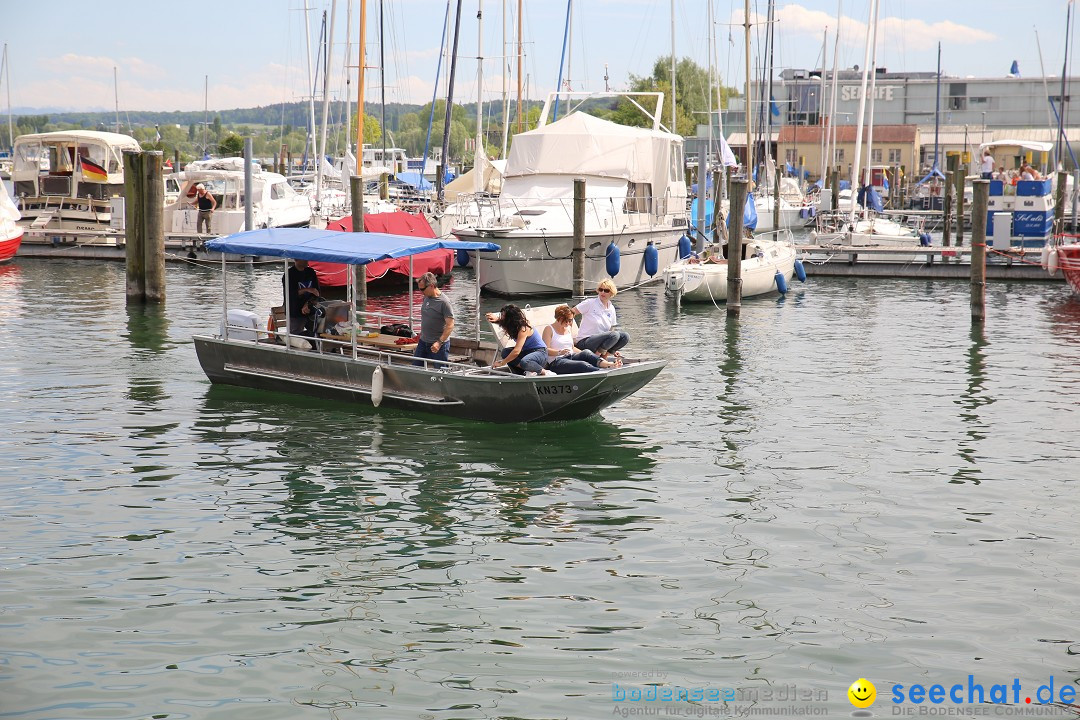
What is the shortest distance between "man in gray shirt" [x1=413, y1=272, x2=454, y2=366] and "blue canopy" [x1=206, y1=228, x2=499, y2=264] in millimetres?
617

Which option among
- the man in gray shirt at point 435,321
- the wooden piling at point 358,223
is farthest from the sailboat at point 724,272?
the man in gray shirt at point 435,321

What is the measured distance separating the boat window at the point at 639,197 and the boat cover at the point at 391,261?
564 centimetres

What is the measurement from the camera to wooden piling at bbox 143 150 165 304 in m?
25.2

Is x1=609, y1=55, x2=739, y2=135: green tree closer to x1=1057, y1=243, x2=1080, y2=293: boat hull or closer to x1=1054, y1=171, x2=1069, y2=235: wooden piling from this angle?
x1=1054, y1=171, x2=1069, y2=235: wooden piling

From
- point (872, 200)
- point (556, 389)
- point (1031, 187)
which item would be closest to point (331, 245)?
point (556, 389)

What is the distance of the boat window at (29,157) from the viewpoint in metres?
38.8

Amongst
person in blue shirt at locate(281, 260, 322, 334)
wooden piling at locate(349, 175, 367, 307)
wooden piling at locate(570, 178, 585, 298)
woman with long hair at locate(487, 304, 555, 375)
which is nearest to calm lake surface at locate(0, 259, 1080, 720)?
woman with long hair at locate(487, 304, 555, 375)

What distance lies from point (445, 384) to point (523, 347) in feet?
3.88

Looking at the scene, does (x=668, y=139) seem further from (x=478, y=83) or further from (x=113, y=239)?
(x=113, y=239)

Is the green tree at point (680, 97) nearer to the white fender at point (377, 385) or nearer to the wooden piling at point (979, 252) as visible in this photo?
the wooden piling at point (979, 252)

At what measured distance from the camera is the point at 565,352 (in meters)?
15.1

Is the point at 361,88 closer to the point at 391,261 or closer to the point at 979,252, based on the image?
the point at 391,261

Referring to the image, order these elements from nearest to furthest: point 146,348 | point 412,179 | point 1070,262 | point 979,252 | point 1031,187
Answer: point 146,348 → point 979,252 → point 1070,262 → point 1031,187 → point 412,179

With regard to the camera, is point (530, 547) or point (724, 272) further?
point (724, 272)
